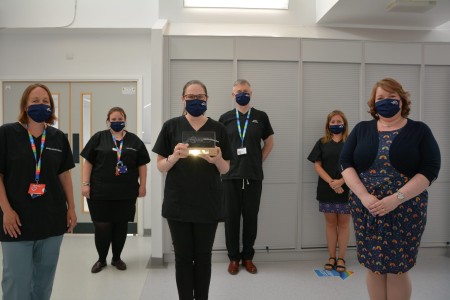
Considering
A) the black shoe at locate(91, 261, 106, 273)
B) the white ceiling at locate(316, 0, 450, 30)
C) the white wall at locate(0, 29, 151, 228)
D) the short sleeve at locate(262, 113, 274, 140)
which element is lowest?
the black shoe at locate(91, 261, 106, 273)

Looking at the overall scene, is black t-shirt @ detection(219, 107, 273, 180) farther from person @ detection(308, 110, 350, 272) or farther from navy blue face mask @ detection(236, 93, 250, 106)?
person @ detection(308, 110, 350, 272)

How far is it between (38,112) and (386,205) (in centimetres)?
201

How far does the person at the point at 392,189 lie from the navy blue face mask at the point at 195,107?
0.97 m

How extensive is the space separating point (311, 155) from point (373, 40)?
4.95 ft

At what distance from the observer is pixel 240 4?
396 cm

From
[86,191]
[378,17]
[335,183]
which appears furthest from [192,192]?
[378,17]

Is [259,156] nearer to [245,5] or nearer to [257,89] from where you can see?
[257,89]

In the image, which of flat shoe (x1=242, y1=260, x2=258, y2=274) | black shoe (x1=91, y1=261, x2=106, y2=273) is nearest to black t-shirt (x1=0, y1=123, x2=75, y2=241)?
black shoe (x1=91, y1=261, x2=106, y2=273)

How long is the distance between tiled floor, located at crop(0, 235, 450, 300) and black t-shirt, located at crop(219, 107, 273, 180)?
97cm

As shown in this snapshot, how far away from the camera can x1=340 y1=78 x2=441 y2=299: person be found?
1921mm

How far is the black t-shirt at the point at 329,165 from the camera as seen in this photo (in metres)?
3.44

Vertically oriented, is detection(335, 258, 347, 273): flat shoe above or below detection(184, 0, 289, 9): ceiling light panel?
below

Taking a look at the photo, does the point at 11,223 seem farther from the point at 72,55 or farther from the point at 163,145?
the point at 72,55

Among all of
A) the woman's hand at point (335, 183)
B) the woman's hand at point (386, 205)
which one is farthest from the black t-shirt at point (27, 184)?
the woman's hand at point (335, 183)
